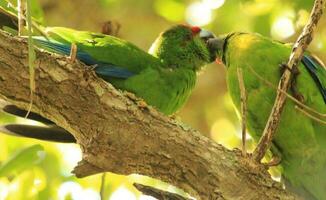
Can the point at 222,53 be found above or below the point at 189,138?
above

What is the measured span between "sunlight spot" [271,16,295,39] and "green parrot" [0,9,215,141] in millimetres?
1106

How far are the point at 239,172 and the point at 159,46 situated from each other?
4.67ft

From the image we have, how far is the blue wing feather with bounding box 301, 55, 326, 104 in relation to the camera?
144 inches

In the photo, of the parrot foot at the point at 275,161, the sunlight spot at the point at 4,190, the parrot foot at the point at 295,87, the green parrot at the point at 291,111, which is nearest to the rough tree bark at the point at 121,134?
the parrot foot at the point at 275,161

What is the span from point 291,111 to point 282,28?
2.13 metres

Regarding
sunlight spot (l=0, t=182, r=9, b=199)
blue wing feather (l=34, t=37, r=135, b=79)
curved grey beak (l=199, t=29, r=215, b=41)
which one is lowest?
sunlight spot (l=0, t=182, r=9, b=199)

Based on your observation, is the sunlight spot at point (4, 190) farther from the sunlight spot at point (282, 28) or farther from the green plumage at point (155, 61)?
the sunlight spot at point (282, 28)

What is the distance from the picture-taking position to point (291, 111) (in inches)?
138

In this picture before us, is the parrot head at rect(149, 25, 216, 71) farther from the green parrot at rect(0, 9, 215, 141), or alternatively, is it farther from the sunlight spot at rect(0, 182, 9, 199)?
the sunlight spot at rect(0, 182, 9, 199)

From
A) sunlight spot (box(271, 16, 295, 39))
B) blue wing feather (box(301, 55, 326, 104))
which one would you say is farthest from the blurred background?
blue wing feather (box(301, 55, 326, 104))

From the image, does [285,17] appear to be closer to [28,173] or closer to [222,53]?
[222,53]

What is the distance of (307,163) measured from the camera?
3588 millimetres

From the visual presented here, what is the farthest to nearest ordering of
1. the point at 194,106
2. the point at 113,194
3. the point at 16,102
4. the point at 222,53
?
1. the point at 194,106
2. the point at 113,194
3. the point at 222,53
4. the point at 16,102

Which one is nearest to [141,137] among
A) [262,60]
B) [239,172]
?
[239,172]
